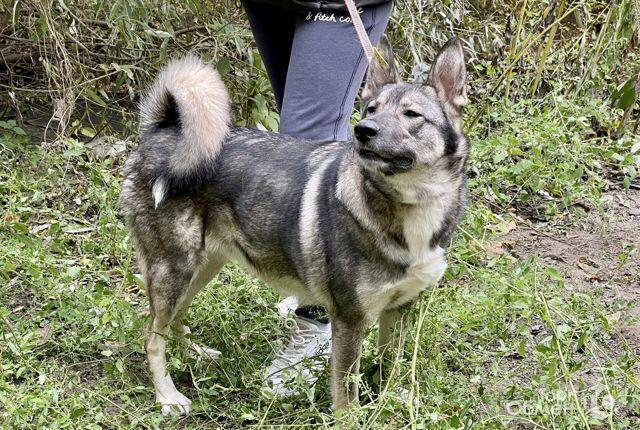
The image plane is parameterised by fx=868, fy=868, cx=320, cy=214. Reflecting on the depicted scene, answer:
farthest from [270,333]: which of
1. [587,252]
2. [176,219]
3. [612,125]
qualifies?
[612,125]

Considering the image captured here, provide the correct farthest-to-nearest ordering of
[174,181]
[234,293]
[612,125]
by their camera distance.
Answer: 1. [612,125]
2. [234,293]
3. [174,181]

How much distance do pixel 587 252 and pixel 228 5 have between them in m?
2.73

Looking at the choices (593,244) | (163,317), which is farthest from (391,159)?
(593,244)

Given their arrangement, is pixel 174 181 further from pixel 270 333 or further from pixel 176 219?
pixel 270 333

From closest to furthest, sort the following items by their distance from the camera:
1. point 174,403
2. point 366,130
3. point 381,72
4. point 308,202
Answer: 1. point 366,130
2. point 381,72
3. point 308,202
4. point 174,403

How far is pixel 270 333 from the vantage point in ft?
13.1

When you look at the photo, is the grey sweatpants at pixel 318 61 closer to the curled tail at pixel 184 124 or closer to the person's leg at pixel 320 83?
the person's leg at pixel 320 83

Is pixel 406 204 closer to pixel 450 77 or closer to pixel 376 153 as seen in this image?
pixel 376 153

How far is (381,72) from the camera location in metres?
3.22

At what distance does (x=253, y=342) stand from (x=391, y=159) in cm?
140

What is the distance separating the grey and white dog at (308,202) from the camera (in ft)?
10.1

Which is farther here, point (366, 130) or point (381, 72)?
point (381, 72)

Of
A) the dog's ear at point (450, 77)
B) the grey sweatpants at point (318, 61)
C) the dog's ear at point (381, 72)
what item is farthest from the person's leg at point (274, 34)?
the dog's ear at point (450, 77)

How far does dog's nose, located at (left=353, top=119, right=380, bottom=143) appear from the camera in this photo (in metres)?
2.89
